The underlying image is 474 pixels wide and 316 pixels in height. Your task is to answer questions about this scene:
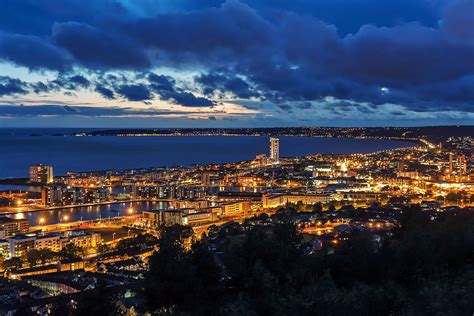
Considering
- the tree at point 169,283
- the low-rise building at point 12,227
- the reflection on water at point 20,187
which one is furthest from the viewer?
the reflection on water at point 20,187

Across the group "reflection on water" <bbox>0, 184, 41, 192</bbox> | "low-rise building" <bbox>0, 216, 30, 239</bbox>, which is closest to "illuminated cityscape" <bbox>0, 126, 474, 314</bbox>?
"low-rise building" <bbox>0, 216, 30, 239</bbox>

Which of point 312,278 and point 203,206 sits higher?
point 312,278

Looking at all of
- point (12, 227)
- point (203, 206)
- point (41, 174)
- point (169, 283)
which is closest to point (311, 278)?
point (169, 283)

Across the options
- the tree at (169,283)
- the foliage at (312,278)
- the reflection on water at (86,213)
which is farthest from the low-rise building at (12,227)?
the tree at (169,283)

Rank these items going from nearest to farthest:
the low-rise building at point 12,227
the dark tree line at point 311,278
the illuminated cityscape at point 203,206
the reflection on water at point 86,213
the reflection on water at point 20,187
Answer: the dark tree line at point 311,278
the illuminated cityscape at point 203,206
the low-rise building at point 12,227
the reflection on water at point 86,213
the reflection on water at point 20,187

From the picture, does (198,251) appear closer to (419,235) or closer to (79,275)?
(419,235)

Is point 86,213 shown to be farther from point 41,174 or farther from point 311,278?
point 311,278

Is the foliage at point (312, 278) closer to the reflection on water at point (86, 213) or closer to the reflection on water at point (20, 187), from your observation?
the reflection on water at point (86, 213)

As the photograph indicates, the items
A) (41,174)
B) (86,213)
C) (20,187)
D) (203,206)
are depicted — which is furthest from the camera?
(41,174)

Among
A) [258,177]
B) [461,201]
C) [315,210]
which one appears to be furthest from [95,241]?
[258,177]
